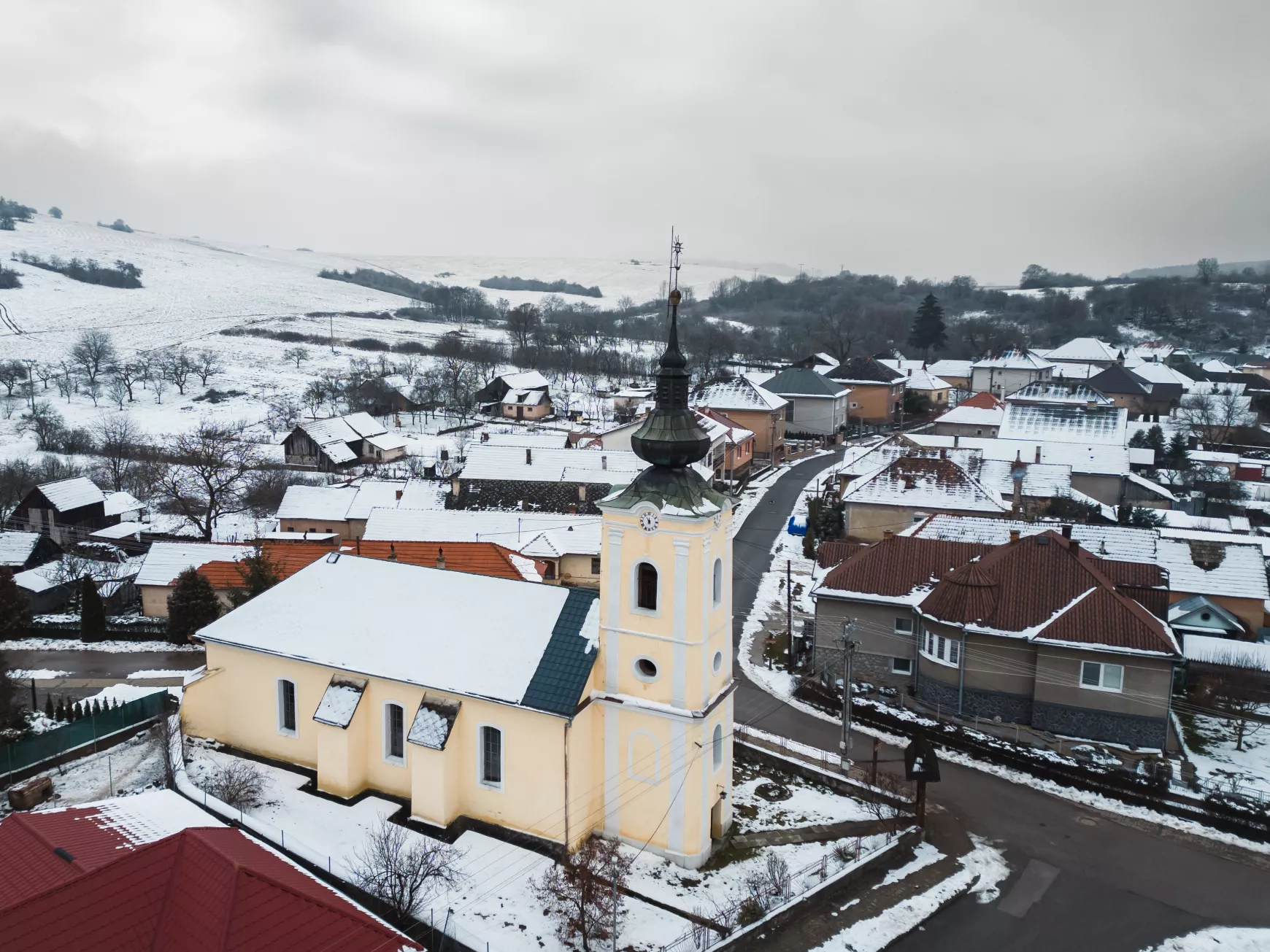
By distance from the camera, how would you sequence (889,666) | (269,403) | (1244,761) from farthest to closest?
(269,403), (889,666), (1244,761)

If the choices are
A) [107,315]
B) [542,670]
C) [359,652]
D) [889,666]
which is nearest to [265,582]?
[359,652]

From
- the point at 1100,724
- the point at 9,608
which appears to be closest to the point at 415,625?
the point at 9,608

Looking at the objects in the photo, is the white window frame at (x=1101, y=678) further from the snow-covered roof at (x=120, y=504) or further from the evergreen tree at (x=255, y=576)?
the snow-covered roof at (x=120, y=504)

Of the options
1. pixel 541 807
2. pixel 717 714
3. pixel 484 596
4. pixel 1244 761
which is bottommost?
pixel 1244 761

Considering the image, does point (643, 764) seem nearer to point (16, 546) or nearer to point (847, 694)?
point (847, 694)

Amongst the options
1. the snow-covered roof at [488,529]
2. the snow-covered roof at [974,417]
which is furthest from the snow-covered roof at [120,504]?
the snow-covered roof at [974,417]

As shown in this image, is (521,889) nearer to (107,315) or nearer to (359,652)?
(359,652)
